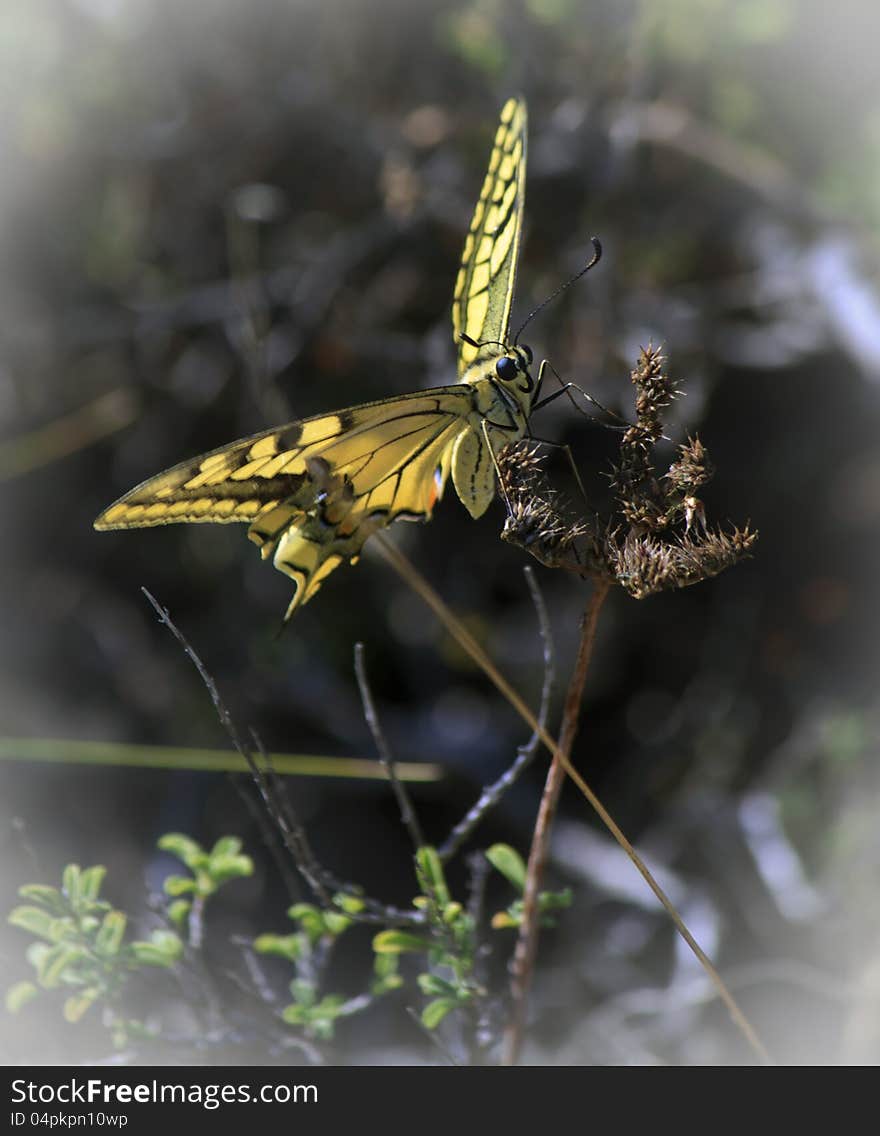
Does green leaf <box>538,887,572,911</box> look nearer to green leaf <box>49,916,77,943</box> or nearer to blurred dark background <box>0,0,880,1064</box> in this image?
green leaf <box>49,916,77,943</box>

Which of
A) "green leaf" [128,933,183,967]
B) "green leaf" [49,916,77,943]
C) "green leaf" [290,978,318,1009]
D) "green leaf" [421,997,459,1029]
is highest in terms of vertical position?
"green leaf" [49,916,77,943]

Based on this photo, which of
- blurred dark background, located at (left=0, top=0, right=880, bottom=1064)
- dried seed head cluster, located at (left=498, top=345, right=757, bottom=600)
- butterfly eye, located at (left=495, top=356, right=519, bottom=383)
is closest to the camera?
dried seed head cluster, located at (left=498, top=345, right=757, bottom=600)

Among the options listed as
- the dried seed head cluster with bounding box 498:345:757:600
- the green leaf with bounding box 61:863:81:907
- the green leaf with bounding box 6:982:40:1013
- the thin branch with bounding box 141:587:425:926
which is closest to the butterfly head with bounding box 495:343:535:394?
the dried seed head cluster with bounding box 498:345:757:600

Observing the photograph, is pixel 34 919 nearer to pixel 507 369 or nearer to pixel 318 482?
pixel 318 482

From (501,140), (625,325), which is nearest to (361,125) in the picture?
(625,325)

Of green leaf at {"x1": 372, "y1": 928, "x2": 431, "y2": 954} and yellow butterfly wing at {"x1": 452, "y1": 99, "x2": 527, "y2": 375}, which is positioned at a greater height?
yellow butterfly wing at {"x1": 452, "y1": 99, "x2": 527, "y2": 375}

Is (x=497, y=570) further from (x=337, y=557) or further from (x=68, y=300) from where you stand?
(x=68, y=300)
